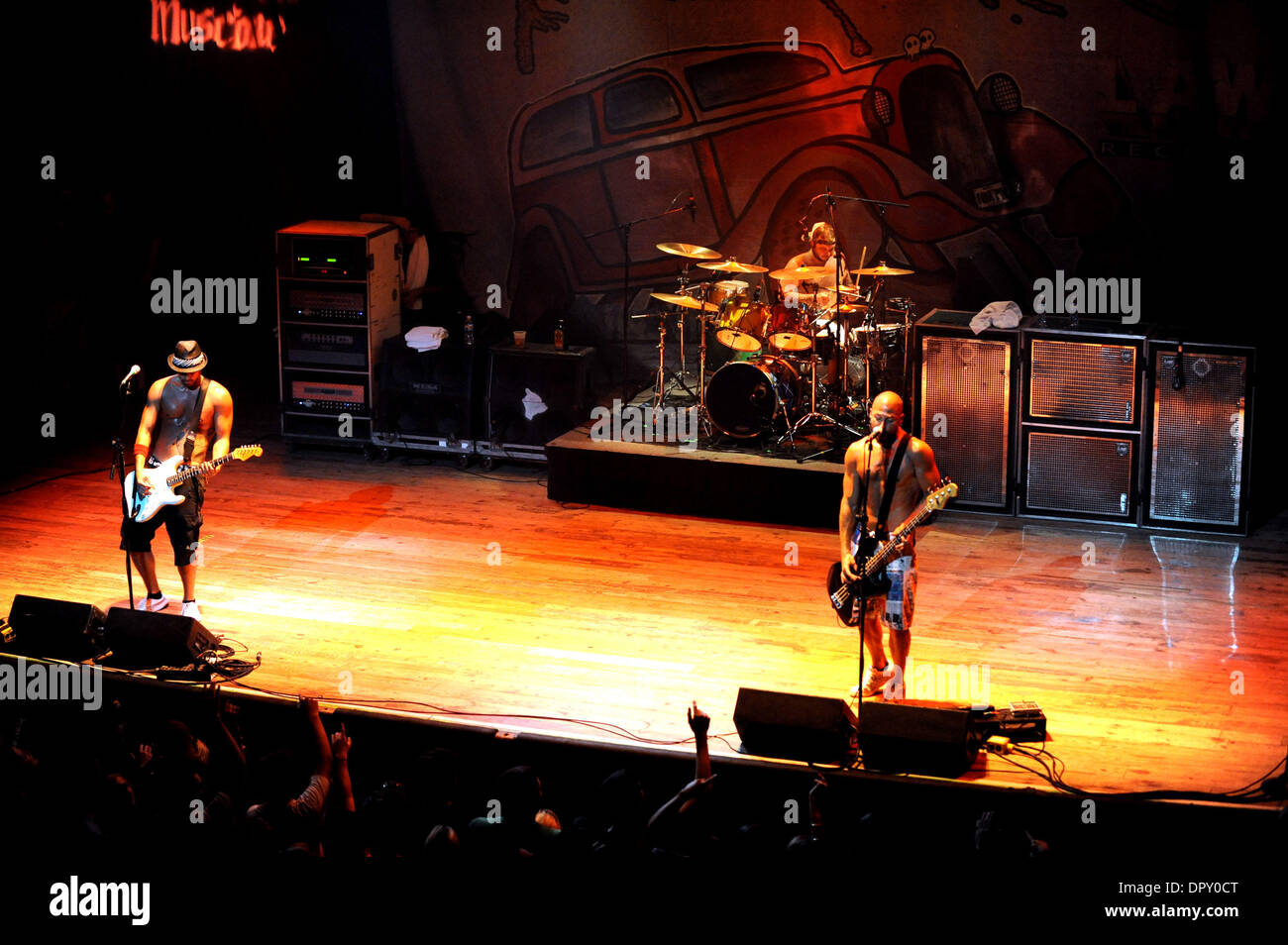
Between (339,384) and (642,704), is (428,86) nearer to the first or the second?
(339,384)

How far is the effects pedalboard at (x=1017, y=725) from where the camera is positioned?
23.8 feet

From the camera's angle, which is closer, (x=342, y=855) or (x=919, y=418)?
(x=342, y=855)

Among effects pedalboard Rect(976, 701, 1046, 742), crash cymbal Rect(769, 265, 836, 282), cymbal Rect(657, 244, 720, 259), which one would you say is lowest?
effects pedalboard Rect(976, 701, 1046, 742)

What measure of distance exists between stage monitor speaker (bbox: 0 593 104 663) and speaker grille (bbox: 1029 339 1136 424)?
640 cm

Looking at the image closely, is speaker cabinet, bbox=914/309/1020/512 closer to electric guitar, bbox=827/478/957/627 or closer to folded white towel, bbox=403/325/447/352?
electric guitar, bbox=827/478/957/627

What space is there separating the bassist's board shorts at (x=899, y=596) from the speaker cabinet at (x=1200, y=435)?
3.68m

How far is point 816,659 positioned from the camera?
8375 mm

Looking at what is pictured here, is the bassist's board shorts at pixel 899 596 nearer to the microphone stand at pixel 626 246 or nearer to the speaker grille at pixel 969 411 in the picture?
the speaker grille at pixel 969 411

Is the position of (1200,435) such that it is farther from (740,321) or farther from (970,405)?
(740,321)

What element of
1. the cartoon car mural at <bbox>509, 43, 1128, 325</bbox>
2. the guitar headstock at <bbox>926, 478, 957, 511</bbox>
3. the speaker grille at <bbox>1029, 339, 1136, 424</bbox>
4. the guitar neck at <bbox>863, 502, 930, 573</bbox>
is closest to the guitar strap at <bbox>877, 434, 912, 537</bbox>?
the guitar neck at <bbox>863, 502, 930, 573</bbox>

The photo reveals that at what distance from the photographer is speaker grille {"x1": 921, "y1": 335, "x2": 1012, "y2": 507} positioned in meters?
10.7

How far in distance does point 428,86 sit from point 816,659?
277 inches

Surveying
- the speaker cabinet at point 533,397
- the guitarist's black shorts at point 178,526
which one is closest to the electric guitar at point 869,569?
the guitarist's black shorts at point 178,526
